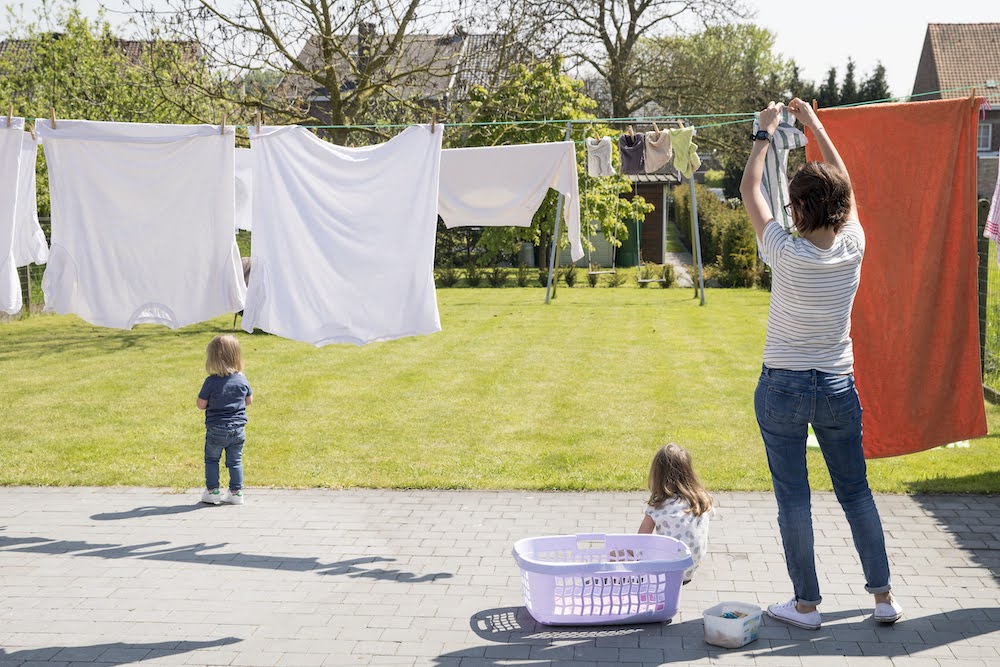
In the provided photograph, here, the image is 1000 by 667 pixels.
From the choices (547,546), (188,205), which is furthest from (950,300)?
(188,205)

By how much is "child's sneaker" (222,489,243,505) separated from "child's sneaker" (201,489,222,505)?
1.7 inches

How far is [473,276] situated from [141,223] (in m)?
17.9

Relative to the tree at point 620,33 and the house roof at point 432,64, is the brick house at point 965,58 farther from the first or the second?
the house roof at point 432,64

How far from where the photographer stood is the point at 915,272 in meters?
5.45

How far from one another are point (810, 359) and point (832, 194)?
0.71m

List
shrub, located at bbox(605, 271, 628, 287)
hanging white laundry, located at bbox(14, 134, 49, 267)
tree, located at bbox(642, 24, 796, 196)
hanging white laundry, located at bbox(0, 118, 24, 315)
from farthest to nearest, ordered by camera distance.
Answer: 1. tree, located at bbox(642, 24, 796, 196)
2. shrub, located at bbox(605, 271, 628, 287)
3. hanging white laundry, located at bbox(14, 134, 49, 267)
4. hanging white laundry, located at bbox(0, 118, 24, 315)

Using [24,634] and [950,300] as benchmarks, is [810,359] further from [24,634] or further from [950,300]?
[24,634]

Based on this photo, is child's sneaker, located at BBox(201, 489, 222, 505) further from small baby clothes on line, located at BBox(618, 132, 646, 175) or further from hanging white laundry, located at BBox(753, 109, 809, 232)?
small baby clothes on line, located at BBox(618, 132, 646, 175)

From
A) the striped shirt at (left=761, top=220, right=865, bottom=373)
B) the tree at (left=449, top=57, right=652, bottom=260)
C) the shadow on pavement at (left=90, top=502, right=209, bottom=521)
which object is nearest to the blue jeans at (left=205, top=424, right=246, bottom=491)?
the shadow on pavement at (left=90, top=502, right=209, bottom=521)

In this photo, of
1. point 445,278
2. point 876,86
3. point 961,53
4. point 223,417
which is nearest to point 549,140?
point 445,278

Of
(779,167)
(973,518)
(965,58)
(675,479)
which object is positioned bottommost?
(973,518)

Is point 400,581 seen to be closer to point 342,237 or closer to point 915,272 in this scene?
point 342,237

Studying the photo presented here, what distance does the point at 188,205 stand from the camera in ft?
20.0

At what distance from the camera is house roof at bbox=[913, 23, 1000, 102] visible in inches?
1526
